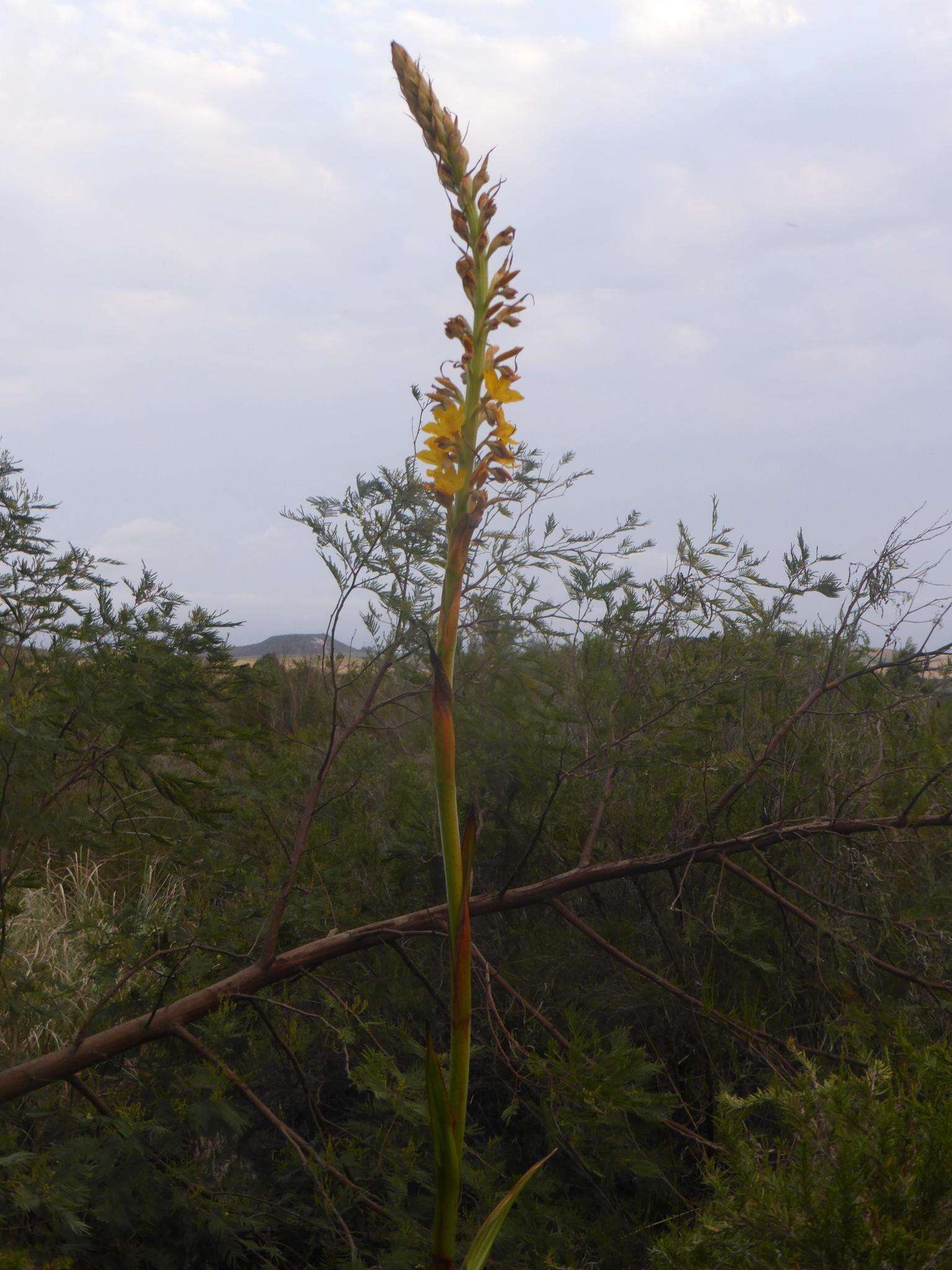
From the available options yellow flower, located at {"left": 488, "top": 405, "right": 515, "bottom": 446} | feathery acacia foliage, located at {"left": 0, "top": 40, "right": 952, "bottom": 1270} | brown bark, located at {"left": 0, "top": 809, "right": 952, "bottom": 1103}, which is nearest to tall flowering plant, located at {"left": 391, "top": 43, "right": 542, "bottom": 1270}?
yellow flower, located at {"left": 488, "top": 405, "right": 515, "bottom": 446}

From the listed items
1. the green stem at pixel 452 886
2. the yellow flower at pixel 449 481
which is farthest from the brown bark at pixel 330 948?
the yellow flower at pixel 449 481

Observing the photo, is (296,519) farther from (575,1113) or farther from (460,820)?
(575,1113)

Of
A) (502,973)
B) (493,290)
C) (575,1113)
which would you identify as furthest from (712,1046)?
(493,290)

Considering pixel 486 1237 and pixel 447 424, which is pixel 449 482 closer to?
pixel 447 424

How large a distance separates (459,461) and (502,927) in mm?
2538

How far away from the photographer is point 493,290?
1.26 meters

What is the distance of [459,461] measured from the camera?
125 centimetres

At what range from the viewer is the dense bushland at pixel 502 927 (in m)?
2.30

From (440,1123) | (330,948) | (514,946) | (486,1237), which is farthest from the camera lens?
(514,946)

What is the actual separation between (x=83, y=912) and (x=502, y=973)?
10.2 feet

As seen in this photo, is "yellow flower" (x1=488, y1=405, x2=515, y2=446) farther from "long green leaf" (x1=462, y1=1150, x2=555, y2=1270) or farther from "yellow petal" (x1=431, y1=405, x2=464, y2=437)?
"long green leaf" (x1=462, y1=1150, x2=555, y2=1270)

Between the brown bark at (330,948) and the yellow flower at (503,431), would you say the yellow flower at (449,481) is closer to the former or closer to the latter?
the yellow flower at (503,431)

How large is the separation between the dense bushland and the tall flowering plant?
2.35 feet

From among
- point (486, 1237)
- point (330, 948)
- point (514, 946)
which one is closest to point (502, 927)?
point (514, 946)
